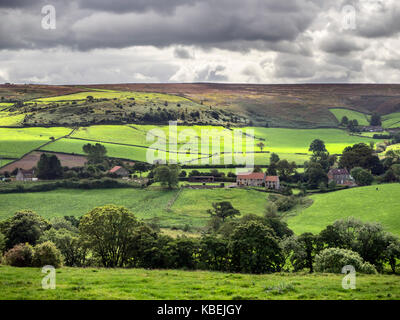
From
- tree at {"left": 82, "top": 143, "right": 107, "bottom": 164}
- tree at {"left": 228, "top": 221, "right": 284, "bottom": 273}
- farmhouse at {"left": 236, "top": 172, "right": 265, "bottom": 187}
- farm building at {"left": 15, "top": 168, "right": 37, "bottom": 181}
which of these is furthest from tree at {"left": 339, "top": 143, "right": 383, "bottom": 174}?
tree at {"left": 228, "top": 221, "right": 284, "bottom": 273}

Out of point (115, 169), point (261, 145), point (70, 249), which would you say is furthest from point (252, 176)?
point (70, 249)

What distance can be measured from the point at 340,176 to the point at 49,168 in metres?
89.6

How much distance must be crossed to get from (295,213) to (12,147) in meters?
103

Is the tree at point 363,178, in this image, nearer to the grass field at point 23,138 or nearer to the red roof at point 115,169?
the red roof at point 115,169

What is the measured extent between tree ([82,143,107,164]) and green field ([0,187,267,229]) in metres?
29.4

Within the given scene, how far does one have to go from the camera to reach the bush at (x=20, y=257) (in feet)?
108

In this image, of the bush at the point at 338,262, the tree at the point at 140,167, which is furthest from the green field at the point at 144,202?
the bush at the point at 338,262

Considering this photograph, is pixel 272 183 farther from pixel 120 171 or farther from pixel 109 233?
pixel 109 233

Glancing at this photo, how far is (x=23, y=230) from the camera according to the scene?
5119 centimetres

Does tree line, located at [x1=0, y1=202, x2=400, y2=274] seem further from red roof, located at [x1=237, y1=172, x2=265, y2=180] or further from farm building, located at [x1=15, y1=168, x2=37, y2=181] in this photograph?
farm building, located at [x1=15, y1=168, x2=37, y2=181]

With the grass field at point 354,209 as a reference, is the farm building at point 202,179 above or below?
above

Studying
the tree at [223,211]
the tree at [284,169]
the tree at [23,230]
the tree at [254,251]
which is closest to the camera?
the tree at [254,251]

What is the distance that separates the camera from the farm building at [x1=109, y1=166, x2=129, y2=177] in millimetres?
128250

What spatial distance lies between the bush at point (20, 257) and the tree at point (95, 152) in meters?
108
